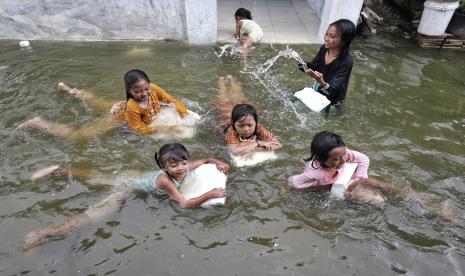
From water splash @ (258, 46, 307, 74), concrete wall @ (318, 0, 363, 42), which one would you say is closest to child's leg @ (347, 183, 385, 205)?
water splash @ (258, 46, 307, 74)

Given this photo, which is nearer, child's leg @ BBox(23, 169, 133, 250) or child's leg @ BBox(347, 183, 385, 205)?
child's leg @ BBox(23, 169, 133, 250)

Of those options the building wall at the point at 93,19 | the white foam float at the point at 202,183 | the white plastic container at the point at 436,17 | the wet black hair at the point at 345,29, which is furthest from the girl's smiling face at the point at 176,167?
the white plastic container at the point at 436,17

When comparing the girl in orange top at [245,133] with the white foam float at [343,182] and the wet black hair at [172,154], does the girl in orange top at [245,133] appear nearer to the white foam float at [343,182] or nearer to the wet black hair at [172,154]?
the wet black hair at [172,154]

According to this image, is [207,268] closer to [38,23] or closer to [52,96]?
[52,96]

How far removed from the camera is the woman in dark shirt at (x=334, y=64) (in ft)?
13.9

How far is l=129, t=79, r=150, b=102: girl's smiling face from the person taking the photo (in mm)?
4041

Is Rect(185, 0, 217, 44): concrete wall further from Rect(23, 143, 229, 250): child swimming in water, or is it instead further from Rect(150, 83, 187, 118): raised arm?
Rect(23, 143, 229, 250): child swimming in water

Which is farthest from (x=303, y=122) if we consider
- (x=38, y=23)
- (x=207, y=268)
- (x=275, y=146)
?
(x=38, y=23)

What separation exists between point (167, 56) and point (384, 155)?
4122 millimetres

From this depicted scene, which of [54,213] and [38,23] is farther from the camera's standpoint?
[38,23]

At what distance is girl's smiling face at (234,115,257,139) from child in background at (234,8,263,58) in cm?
300

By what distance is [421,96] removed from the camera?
5504 mm

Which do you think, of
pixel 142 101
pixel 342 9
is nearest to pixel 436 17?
pixel 342 9

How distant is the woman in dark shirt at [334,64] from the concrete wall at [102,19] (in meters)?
2.87
